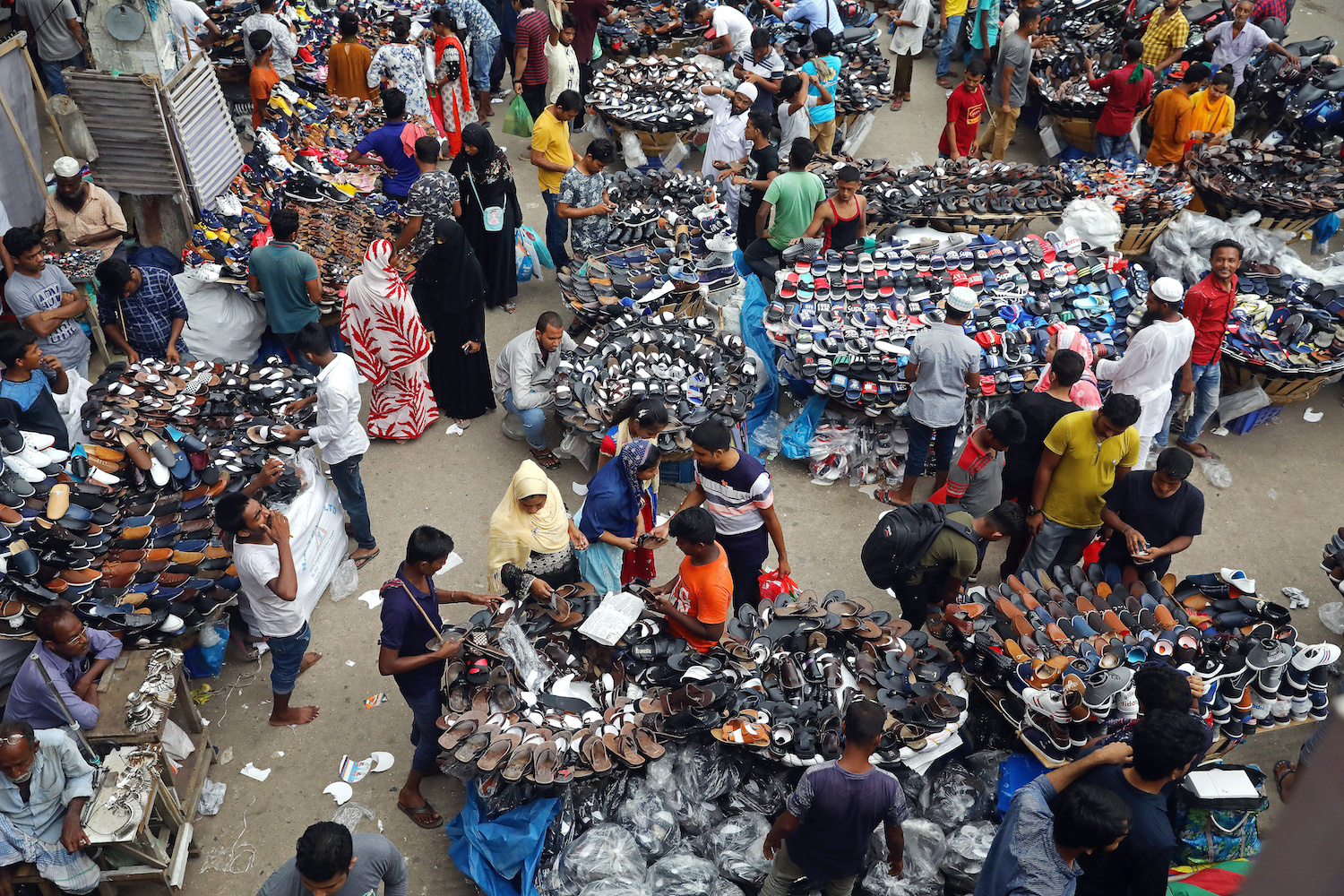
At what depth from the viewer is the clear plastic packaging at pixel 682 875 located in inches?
→ 157

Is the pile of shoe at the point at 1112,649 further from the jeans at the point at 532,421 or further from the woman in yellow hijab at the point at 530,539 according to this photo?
the jeans at the point at 532,421

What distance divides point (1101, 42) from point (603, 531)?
8.59m

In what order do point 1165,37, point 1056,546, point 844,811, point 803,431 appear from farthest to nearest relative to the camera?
point 1165,37 → point 803,431 → point 1056,546 → point 844,811

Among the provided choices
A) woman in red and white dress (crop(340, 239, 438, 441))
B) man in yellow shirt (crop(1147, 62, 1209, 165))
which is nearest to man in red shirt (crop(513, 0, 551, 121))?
woman in red and white dress (crop(340, 239, 438, 441))

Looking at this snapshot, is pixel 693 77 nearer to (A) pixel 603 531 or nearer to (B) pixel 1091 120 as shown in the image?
(B) pixel 1091 120

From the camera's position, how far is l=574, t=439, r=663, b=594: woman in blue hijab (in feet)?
16.1

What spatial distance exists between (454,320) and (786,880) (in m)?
4.08

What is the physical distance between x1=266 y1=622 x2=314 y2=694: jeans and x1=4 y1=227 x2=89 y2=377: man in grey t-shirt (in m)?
2.43

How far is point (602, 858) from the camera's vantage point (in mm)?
4062

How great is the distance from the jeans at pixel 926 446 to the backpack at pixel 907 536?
4.36ft

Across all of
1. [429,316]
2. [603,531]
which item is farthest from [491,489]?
[603,531]

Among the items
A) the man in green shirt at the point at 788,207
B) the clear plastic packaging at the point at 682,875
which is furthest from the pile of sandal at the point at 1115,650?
the man in green shirt at the point at 788,207

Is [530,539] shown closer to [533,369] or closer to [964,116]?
[533,369]

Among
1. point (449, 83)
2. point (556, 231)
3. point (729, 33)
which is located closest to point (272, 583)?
point (556, 231)
